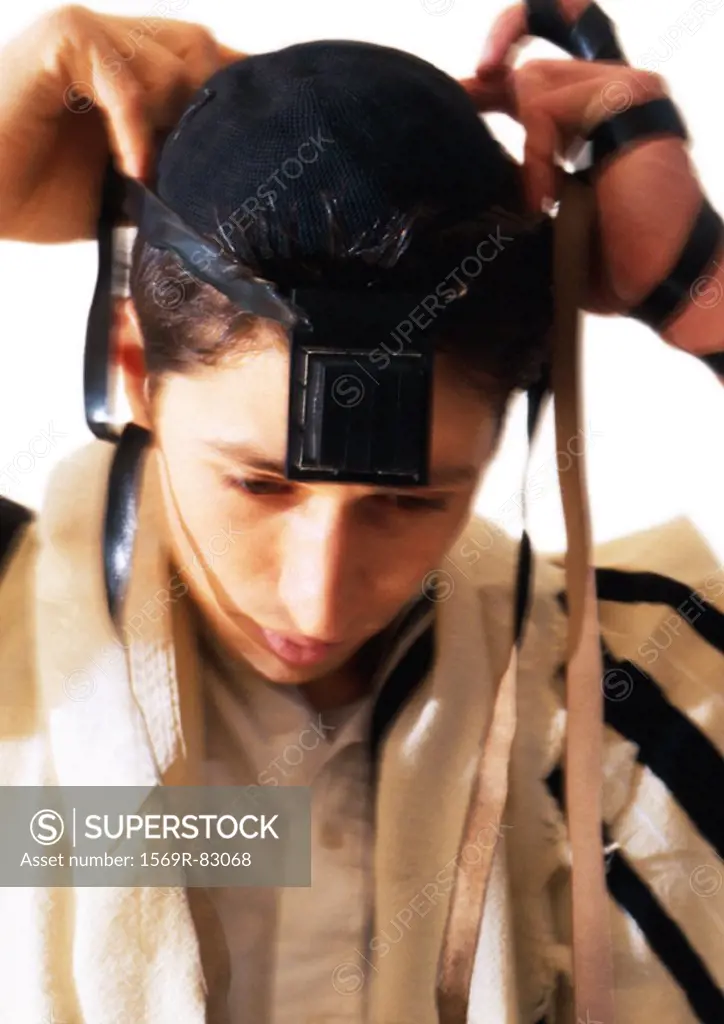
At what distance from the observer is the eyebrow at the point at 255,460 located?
466 millimetres

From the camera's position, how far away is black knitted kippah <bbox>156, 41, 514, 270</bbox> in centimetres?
43

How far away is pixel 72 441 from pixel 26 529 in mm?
57

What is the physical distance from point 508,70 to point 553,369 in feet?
0.55

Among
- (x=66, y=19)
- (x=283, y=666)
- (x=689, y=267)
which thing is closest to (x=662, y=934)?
(x=283, y=666)

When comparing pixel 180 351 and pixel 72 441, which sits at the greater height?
pixel 180 351

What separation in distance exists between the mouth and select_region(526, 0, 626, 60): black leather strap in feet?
1.12

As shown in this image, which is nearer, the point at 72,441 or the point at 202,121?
the point at 202,121

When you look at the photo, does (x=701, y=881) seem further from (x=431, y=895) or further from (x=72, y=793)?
(x=72, y=793)

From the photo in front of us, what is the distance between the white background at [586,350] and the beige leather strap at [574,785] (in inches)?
1.6

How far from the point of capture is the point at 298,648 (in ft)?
1.72

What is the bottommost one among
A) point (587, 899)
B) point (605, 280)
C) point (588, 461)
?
point (587, 899)

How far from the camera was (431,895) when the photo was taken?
1.83 feet

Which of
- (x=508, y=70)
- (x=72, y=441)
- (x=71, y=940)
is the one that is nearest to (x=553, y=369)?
(x=508, y=70)

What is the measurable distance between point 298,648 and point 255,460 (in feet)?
0.36
